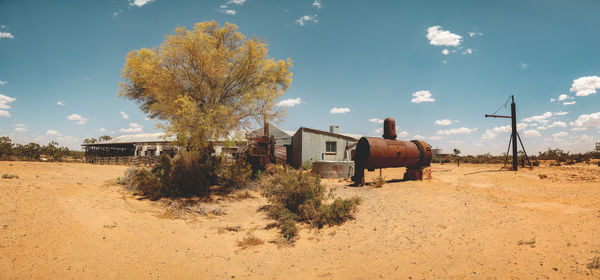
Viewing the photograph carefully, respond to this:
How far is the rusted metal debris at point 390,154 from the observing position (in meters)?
11.7

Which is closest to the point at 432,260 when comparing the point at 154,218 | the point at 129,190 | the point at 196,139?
the point at 154,218

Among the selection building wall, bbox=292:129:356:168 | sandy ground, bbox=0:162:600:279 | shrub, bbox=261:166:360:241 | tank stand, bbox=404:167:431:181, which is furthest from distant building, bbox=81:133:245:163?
sandy ground, bbox=0:162:600:279

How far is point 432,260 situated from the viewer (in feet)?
14.9

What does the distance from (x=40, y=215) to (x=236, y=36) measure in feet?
35.2

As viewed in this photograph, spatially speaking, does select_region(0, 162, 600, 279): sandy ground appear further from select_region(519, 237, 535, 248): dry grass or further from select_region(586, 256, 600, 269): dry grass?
select_region(586, 256, 600, 269): dry grass

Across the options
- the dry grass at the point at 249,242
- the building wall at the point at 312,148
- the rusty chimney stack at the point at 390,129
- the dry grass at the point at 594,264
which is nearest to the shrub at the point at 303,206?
the dry grass at the point at 249,242

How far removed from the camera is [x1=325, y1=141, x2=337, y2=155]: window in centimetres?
2280

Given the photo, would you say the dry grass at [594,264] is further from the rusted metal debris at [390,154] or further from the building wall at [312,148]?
the building wall at [312,148]

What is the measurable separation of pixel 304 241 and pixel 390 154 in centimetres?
774

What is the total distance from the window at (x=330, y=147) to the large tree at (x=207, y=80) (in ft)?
33.8

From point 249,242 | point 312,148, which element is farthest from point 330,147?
point 249,242

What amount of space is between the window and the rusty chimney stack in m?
9.73

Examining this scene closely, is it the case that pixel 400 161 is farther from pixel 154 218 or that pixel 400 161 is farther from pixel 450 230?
pixel 154 218

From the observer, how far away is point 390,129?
1316cm
